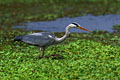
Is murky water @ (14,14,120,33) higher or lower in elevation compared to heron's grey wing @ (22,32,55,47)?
higher

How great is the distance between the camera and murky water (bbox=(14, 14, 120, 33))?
17844 millimetres

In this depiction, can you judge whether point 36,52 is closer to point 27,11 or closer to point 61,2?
point 27,11

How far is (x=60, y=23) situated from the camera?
19.7 meters

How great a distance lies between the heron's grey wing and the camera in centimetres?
1005

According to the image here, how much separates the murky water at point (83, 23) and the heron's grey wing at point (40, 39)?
703 centimetres

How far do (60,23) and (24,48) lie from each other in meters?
7.73

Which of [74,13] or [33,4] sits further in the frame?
[33,4]

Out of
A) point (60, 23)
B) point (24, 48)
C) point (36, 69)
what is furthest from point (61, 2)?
point (36, 69)

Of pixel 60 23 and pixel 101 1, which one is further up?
pixel 101 1

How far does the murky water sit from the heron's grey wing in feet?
23.1

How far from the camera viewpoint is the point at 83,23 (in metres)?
19.4

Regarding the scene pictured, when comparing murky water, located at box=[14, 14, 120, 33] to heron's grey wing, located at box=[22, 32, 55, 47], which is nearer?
heron's grey wing, located at box=[22, 32, 55, 47]

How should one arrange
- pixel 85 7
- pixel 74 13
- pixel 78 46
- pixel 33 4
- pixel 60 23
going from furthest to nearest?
1. pixel 33 4
2. pixel 85 7
3. pixel 74 13
4. pixel 60 23
5. pixel 78 46

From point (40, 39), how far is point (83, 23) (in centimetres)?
957
